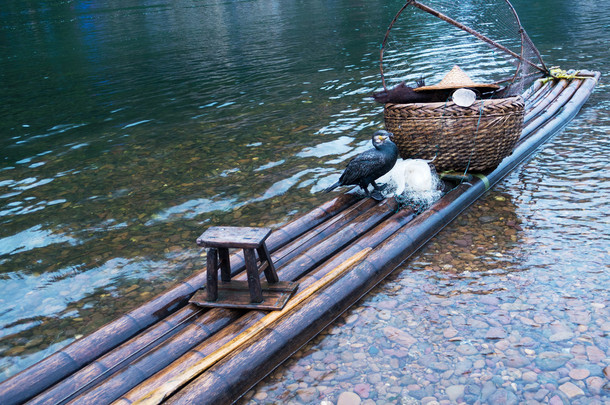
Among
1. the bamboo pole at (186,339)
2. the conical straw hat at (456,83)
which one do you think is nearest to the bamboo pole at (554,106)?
the conical straw hat at (456,83)

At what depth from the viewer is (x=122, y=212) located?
7.94 meters

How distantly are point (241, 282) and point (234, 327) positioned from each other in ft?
2.07

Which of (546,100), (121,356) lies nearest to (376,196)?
(121,356)

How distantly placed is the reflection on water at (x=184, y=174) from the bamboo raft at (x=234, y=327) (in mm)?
431

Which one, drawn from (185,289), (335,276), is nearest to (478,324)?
(335,276)

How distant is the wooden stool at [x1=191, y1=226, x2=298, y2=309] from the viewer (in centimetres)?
447

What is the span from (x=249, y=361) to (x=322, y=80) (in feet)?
43.0

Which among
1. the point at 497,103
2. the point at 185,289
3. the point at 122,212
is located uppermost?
the point at 497,103

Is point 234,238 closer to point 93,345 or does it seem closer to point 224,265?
point 224,265

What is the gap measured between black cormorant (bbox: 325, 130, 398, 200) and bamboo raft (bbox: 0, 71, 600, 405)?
34 cm

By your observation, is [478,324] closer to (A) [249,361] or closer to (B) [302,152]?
(A) [249,361]

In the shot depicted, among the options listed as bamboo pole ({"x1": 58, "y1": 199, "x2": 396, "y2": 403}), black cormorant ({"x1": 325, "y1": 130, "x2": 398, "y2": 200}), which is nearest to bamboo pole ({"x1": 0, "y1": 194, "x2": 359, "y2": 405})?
bamboo pole ({"x1": 58, "y1": 199, "x2": 396, "y2": 403})

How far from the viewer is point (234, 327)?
4320 mm

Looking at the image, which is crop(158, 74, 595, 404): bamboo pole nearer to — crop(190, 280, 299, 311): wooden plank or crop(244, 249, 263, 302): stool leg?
crop(190, 280, 299, 311): wooden plank
